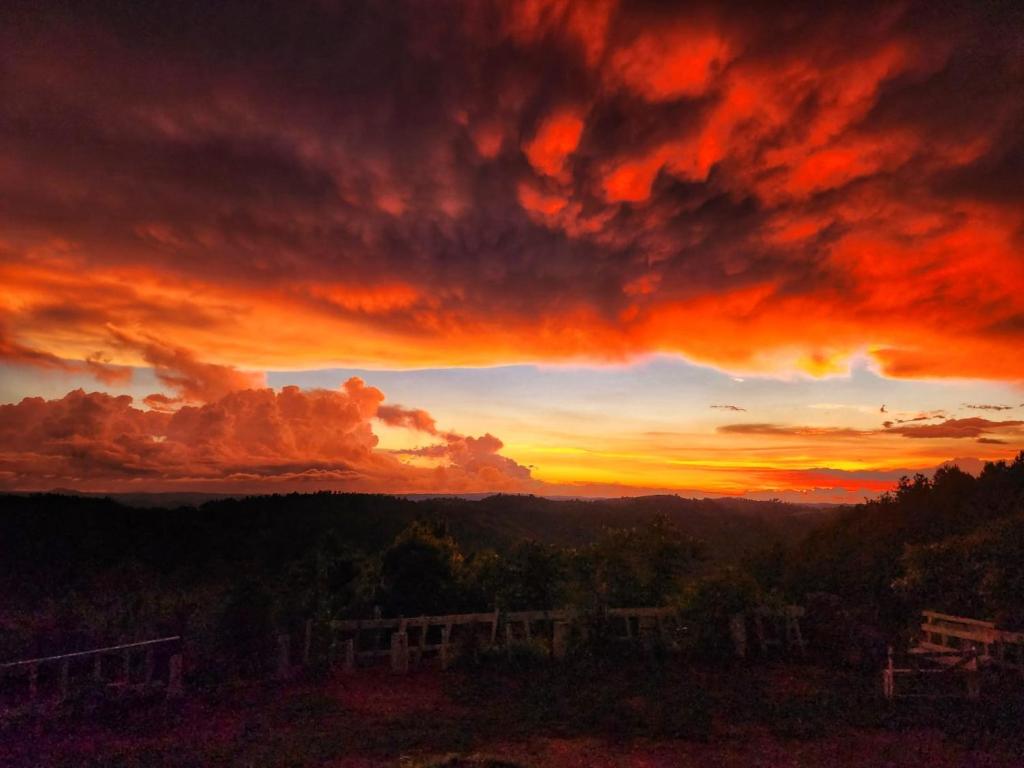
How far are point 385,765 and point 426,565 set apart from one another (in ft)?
52.9

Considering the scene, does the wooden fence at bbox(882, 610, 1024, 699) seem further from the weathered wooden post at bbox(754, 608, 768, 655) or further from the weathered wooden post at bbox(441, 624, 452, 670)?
the weathered wooden post at bbox(441, 624, 452, 670)

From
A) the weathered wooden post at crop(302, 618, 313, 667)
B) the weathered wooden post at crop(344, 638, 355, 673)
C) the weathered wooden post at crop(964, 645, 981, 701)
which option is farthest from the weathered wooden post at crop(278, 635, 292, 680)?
the weathered wooden post at crop(964, 645, 981, 701)

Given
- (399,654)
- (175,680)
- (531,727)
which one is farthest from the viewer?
(399,654)

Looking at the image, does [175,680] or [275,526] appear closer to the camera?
[175,680]

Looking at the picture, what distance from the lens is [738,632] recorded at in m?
21.4

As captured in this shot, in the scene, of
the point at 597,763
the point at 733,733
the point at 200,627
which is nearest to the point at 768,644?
the point at 733,733

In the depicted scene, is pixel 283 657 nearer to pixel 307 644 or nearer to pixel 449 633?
pixel 307 644

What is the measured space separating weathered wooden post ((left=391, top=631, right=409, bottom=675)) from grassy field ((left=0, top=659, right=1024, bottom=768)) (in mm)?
1340

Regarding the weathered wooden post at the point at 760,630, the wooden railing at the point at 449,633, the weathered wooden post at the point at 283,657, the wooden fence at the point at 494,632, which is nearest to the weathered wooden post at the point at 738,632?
the wooden fence at the point at 494,632

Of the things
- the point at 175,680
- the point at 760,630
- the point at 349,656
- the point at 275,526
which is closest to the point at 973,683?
the point at 760,630

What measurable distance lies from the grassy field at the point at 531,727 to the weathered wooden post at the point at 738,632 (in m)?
2.72

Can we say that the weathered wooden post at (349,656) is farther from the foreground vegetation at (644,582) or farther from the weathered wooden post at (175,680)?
the weathered wooden post at (175,680)

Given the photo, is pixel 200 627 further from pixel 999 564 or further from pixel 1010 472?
pixel 1010 472

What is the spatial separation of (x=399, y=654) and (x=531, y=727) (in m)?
7.40
